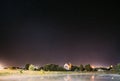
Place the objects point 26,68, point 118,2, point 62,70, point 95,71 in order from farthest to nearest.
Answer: point 95,71
point 62,70
point 26,68
point 118,2

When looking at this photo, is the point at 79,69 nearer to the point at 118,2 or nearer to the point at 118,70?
the point at 118,70

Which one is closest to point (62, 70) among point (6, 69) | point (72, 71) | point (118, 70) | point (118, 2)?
point (72, 71)

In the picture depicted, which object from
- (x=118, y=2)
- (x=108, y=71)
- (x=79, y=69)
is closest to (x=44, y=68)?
(x=79, y=69)

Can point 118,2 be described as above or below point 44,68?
above

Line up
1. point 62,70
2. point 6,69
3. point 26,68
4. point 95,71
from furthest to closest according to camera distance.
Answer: point 95,71 < point 62,70 < point 26,68 < point 6,69

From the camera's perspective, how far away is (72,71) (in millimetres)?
41938

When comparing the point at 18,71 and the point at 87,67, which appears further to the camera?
the point at 87,67

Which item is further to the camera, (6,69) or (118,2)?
(6,69)

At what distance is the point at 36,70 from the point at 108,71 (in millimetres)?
11367

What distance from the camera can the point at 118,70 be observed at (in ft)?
135

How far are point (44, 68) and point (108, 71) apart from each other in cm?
1066

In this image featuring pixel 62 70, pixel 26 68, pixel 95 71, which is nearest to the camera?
pixel 26 68

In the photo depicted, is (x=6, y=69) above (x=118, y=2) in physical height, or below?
below

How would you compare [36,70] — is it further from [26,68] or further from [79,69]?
[79,69]
